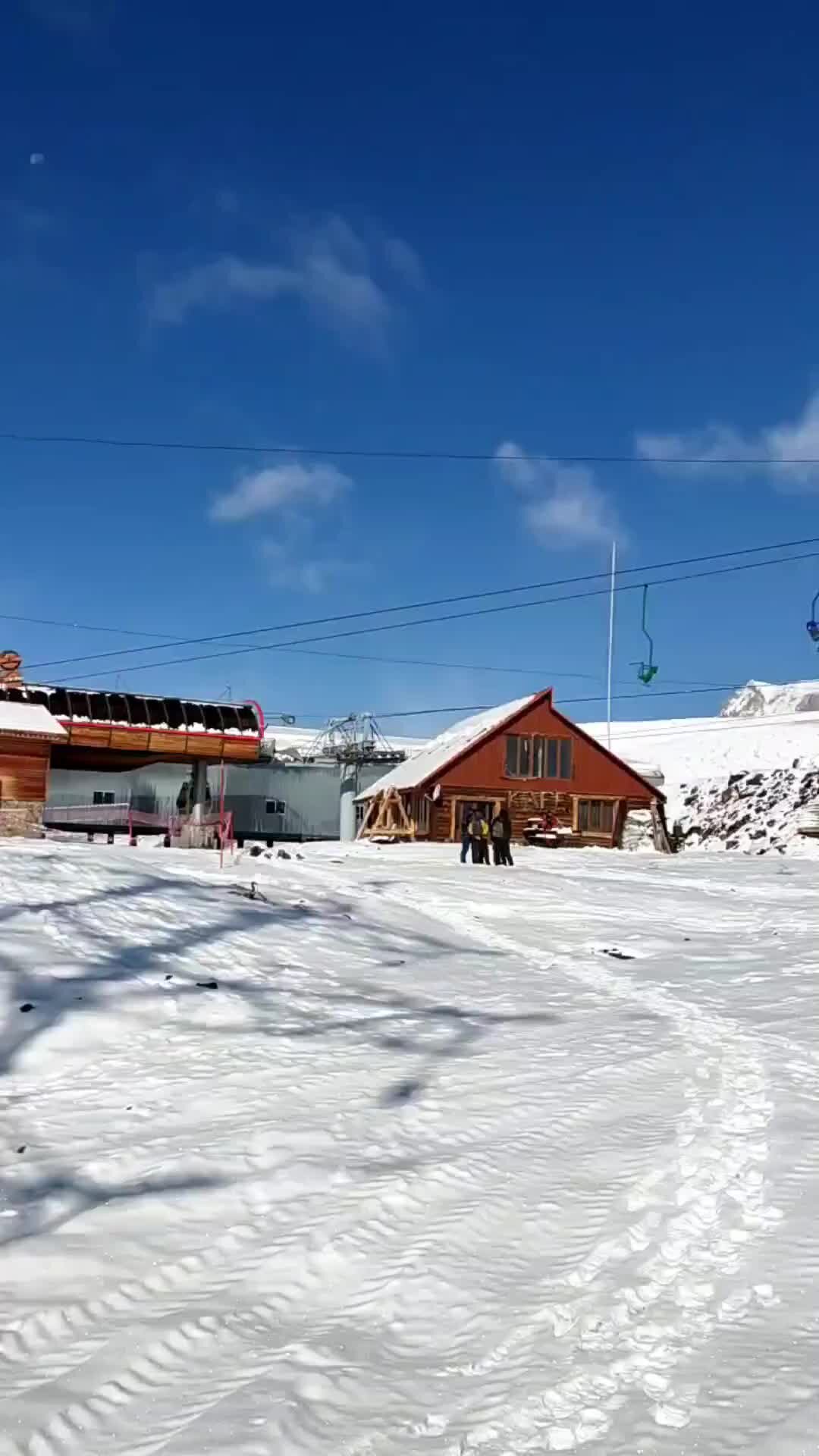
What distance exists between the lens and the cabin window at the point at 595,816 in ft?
148

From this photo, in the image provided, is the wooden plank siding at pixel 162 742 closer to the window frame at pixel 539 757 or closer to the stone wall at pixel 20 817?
the stone wall at pixel 20 817

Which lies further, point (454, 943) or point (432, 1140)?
point (454, 943)

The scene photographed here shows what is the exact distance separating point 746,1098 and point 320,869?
693 inches

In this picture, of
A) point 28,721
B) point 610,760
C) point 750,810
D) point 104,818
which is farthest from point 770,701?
point 28,721

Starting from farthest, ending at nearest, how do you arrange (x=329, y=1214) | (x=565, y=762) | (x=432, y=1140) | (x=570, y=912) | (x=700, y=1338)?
(x=565, y=762) → (x=570, y=912) → (x=432, y=1140) → (x=329, y=1214) → (x=700, y=1338)

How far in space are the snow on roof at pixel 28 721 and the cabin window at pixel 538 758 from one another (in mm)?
18883

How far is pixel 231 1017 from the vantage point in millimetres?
9375

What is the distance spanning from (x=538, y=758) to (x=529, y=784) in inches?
45.3

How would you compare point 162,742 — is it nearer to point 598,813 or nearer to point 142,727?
point 142,727

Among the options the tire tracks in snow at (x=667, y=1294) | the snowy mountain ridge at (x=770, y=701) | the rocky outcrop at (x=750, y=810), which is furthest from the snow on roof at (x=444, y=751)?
the tire tracks in snow at (x=667, y=1294)

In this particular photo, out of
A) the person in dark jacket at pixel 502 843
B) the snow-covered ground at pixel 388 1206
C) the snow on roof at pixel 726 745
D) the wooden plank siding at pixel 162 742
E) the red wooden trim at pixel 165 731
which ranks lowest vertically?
the snow-covered ground at pixel 388 1206

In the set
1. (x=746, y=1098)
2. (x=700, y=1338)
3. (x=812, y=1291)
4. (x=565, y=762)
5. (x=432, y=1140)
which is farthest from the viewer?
(x=565, y=762)

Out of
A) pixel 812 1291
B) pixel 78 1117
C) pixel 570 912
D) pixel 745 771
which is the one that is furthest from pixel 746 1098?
pixel 745 771

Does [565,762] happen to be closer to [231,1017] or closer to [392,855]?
[392,855]
